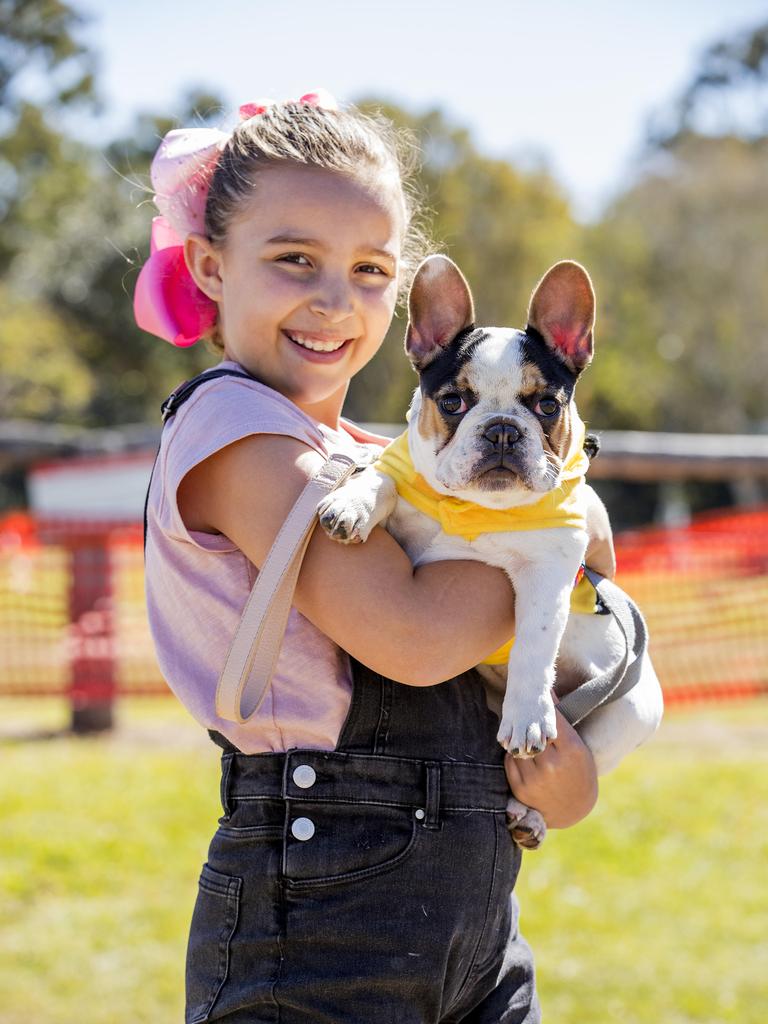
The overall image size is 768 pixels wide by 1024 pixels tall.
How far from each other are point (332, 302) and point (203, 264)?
319mm

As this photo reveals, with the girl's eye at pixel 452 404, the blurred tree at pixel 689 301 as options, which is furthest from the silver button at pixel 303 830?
the blurred tree at pixel 689 301

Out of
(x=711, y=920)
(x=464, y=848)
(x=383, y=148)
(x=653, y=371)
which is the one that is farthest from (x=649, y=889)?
(x=653, y=371)

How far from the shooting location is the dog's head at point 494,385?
1.99 m

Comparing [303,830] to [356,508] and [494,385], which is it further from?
[494,385]

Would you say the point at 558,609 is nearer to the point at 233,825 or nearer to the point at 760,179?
the point at 233,825

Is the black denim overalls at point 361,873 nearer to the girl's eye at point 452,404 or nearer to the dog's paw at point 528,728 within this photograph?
the dog's paw at point 528,728

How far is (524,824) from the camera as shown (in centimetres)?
212

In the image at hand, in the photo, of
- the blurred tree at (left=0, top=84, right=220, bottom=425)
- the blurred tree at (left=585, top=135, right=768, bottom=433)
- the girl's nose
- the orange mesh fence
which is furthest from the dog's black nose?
the blurred tree at (left=585, top=135, right=768, bottom=433)

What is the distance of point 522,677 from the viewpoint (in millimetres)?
1938

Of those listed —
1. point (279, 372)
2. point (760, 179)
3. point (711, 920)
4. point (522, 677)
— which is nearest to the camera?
point (522, 677)

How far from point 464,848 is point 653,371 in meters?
36.9

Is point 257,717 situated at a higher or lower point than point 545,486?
lower

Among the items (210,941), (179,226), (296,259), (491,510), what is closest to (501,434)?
(491,510)

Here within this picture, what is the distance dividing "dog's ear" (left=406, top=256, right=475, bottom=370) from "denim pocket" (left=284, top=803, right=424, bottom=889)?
797 mm
